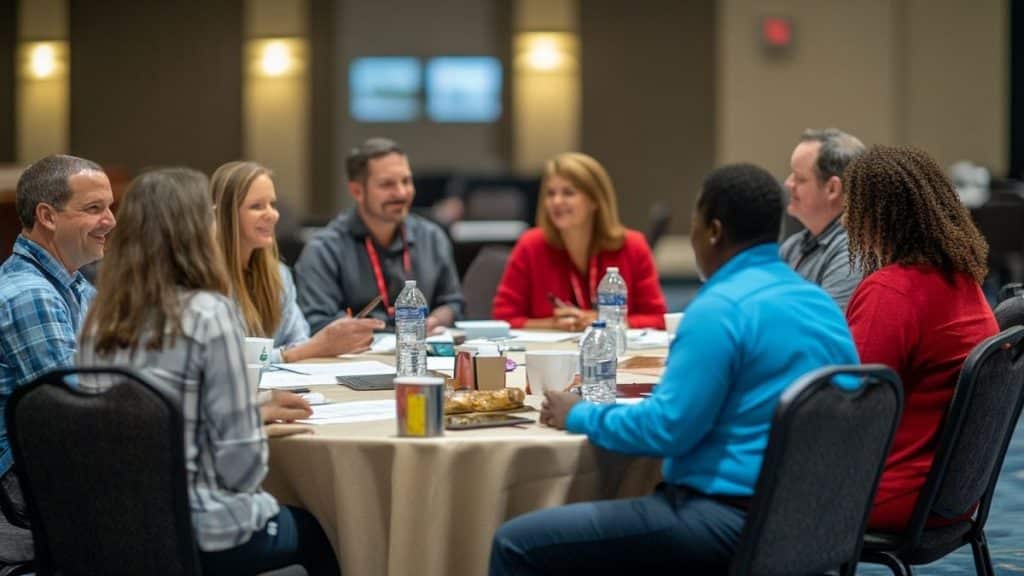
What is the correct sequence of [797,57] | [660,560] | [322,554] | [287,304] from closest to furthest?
[660,560] < [322,554] < [287,304] < [797,57]

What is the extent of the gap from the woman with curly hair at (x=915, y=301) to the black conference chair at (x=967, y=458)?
0.17 ft

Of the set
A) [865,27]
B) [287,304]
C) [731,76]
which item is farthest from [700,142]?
[287,304]

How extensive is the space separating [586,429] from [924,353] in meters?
0.80

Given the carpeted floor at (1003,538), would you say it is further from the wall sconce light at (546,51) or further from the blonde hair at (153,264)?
the wall sconce light at (546,51)

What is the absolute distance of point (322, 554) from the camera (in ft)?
8.92

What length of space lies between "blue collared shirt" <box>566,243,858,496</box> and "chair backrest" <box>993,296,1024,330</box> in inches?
40.9

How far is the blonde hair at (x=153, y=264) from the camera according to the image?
238cm

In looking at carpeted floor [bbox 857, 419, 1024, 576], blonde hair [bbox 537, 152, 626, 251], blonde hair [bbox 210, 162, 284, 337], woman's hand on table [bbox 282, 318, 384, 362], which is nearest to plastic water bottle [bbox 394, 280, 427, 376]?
woman's hand on table [bbox 282, 318, 384, 362]

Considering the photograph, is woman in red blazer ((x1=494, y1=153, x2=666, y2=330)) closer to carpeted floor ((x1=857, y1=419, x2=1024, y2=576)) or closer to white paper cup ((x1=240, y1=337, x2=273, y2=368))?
carpeted floor ((x1=857, y1=419, x2=1024, y2=576))

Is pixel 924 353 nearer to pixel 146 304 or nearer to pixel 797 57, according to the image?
pixel 146 304

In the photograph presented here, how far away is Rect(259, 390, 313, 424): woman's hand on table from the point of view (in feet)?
9.11

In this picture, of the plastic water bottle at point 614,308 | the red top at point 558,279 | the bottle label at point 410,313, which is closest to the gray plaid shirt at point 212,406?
the bottle label at point 410,313

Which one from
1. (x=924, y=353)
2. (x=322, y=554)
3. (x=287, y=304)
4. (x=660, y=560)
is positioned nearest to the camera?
(x=660, y=560)

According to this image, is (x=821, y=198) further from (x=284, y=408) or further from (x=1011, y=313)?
(x=284, y=408)
